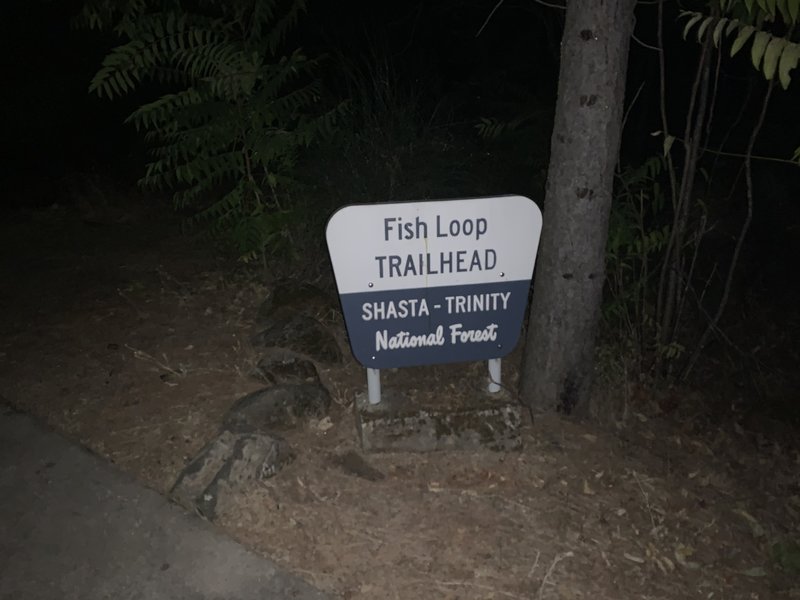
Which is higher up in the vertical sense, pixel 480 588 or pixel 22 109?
pixel 22 109

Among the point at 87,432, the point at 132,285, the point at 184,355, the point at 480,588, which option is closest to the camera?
the point at 480,588

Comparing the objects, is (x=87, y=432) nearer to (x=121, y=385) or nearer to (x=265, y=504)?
(x=121, y=385)

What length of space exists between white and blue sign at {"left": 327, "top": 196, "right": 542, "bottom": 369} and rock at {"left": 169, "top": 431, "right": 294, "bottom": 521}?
0.63m

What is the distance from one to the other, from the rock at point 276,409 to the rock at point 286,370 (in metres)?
0.27

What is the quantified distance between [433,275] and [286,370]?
4.09 ft

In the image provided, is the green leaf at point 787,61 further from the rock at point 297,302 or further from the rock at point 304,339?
the rock at point 297,302

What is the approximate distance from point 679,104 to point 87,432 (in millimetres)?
7618

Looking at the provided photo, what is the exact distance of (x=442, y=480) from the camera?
11.1 ft

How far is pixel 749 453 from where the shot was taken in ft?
13.7

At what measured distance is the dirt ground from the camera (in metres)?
2.90

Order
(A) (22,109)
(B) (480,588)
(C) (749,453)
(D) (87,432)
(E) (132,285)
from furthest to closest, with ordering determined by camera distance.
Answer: (A) (22,109) → (E) (132,285) → (C) (749,453) → (D) (87,432) → (B) (480,588)

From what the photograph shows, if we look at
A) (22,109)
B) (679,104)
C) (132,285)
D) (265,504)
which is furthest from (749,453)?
(22,109)

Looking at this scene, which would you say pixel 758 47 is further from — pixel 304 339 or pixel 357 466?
pixel 304 339

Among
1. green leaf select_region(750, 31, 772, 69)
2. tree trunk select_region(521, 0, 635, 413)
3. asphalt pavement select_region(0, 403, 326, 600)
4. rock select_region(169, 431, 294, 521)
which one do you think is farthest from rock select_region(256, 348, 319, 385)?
green leaf select_region(750, 31, 772, 69)
